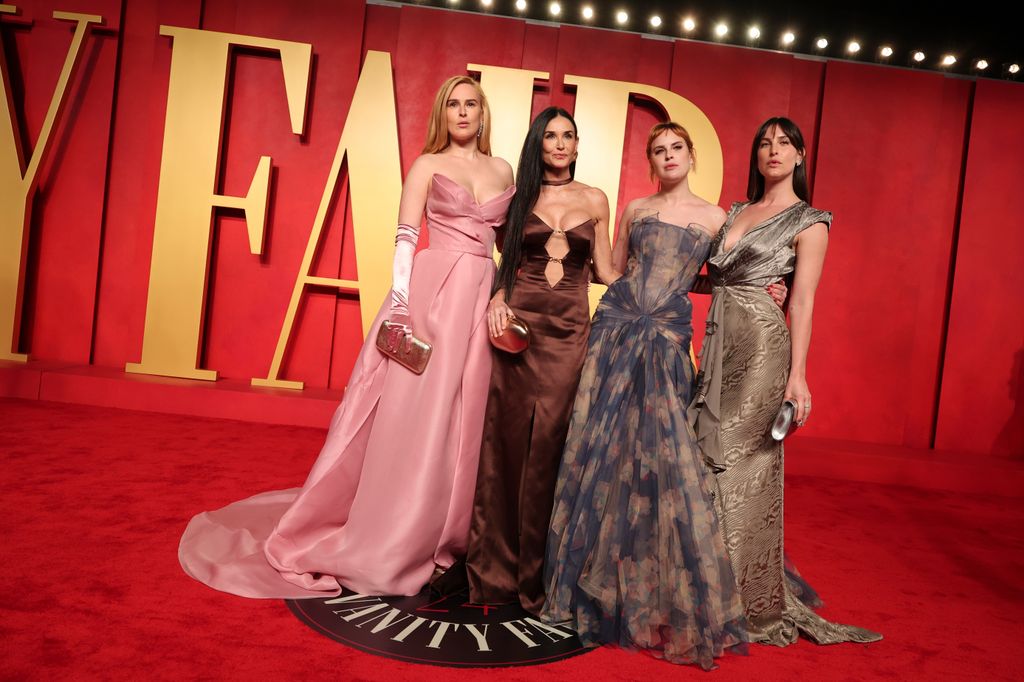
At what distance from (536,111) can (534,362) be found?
3773 mm

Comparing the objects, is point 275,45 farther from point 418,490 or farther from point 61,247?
point 418,490

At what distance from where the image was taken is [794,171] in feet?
8.84

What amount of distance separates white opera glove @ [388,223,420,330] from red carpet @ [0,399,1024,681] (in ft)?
3.50

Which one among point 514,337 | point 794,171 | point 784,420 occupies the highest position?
point 794,171

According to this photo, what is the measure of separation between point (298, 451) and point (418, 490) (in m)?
2.22

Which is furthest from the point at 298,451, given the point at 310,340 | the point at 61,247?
the point at 61,247

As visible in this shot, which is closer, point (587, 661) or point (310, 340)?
point (587, 661)

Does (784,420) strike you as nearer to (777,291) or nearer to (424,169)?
(777,291)

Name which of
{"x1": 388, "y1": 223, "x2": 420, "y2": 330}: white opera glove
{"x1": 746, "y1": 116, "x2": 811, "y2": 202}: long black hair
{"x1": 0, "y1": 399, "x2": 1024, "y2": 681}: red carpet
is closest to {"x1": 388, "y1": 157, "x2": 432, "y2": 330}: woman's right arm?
{"x1": 388, "y1": 223, "x2": 420, "y2": 330}: white opera glove

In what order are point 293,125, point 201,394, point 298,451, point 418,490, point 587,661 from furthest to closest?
point 293,125 → point 201,394 → point 298,451 → point 418,490 → point 587,661

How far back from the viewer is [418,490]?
2.66 m

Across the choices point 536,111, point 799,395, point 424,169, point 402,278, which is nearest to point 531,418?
point 402,278

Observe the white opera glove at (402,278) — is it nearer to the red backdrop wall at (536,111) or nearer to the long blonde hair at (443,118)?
the long blonde hair at (443,118)

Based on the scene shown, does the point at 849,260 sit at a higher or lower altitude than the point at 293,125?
lower
